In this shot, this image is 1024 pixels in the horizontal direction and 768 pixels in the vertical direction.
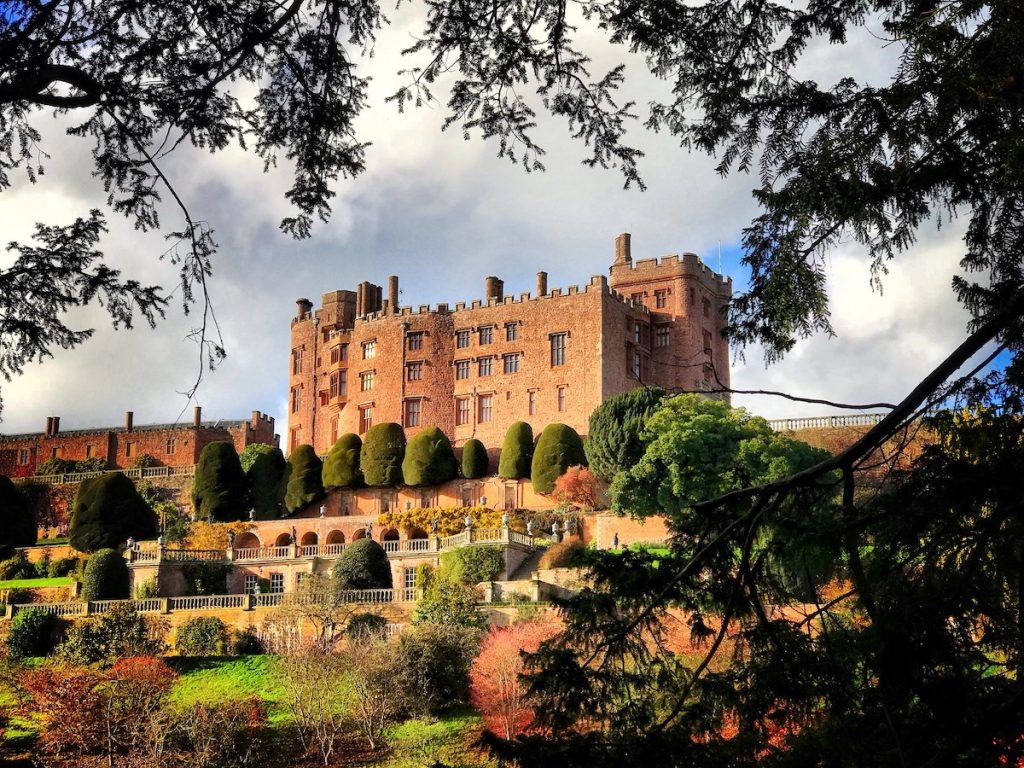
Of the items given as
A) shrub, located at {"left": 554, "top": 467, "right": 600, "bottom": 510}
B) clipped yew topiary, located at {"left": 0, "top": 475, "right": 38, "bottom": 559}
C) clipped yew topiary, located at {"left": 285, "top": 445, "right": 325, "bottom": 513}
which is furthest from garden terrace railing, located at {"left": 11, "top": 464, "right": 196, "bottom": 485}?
shrub, located at {"left": 554, "top": 467, "right": 600, "bottom": 510}

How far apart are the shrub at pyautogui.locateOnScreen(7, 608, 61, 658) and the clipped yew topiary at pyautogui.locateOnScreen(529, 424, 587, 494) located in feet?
55.1

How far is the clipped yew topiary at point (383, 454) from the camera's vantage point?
48.4 meters

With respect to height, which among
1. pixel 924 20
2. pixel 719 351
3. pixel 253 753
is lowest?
pixel 253 753

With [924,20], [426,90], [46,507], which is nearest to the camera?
[924,20]

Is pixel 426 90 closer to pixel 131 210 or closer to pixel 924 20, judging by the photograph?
pixel 131 210

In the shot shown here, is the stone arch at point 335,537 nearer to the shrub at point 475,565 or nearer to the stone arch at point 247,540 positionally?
the stone arch at point 247,540

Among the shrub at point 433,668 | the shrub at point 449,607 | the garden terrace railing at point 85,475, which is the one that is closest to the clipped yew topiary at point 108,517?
the garden terrace railing at point 85,475

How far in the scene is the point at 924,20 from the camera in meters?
5.11

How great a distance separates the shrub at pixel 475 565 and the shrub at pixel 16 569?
56.4ft

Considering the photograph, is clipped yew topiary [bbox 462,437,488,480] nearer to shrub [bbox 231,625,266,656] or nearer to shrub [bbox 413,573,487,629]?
shrub [bbox 413,573,487,629]

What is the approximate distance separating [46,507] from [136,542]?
15668 millimetres

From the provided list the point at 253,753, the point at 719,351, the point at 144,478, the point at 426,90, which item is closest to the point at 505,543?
the point at 253,753

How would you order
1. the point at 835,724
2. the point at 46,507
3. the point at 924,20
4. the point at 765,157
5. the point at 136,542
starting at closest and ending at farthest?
1. the point at 835,724
2. the point at 924,20
3. the point at 765,157
4. the point at 136,542
5. the point at 46,507

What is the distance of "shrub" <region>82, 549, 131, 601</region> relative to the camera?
128 feet
